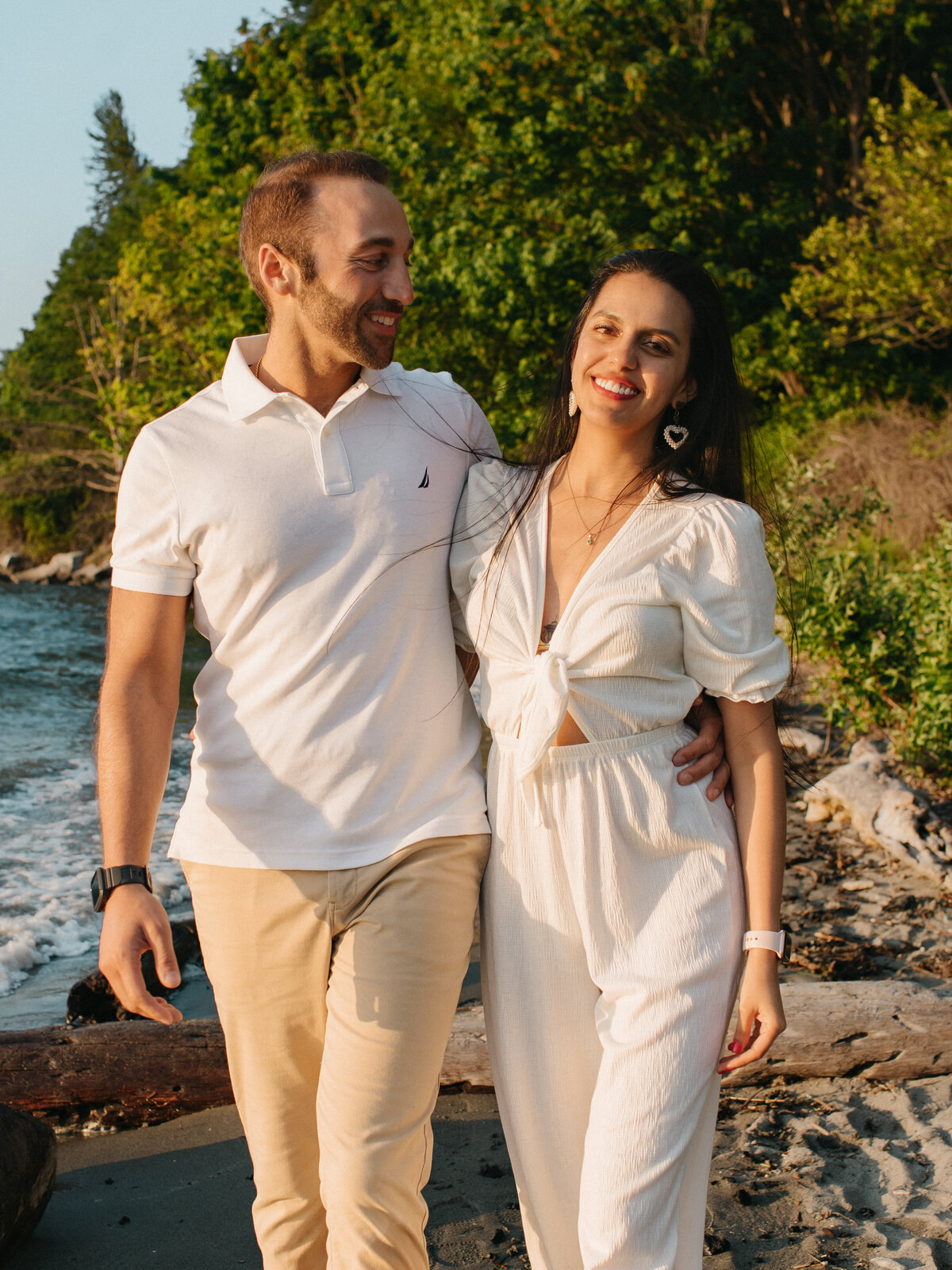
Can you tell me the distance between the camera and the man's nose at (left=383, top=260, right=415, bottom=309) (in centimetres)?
272

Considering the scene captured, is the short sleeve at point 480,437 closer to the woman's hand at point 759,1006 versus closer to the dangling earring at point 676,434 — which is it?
the dangling earring at point 676,434

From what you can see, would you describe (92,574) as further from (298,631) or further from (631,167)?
(298,631)

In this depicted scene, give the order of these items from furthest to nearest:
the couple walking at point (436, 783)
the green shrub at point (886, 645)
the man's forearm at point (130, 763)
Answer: the green shrub at point (886, 645) < the man's forearm at point (130, 763) < the couple walking at point (436, 783)

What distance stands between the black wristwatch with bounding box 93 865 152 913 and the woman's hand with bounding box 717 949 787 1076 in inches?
50.4

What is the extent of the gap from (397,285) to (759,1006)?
6.07 feet

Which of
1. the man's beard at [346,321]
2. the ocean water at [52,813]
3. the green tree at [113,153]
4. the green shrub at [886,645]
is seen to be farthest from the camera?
the green tree at [113,153]

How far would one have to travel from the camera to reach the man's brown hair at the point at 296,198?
2.76 meters

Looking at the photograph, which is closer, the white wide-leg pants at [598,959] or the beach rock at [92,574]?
the white wide-leg pants at [598,959]

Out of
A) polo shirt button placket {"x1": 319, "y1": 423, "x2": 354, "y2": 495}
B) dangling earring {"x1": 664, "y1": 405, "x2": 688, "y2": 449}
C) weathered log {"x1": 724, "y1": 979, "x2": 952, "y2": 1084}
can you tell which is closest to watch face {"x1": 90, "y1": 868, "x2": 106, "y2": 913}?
polo shirt button placket {"x1": 319, "y1": 423, "x2": 354, "y2": 495}

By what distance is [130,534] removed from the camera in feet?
8.32

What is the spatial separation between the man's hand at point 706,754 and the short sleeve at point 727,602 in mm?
110

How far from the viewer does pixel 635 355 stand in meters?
2.61

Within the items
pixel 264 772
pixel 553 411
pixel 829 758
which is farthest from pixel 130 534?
pixel 829 758

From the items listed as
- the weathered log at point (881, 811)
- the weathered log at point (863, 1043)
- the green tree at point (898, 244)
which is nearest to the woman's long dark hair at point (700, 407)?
the weathered log at point (863, 1043)
